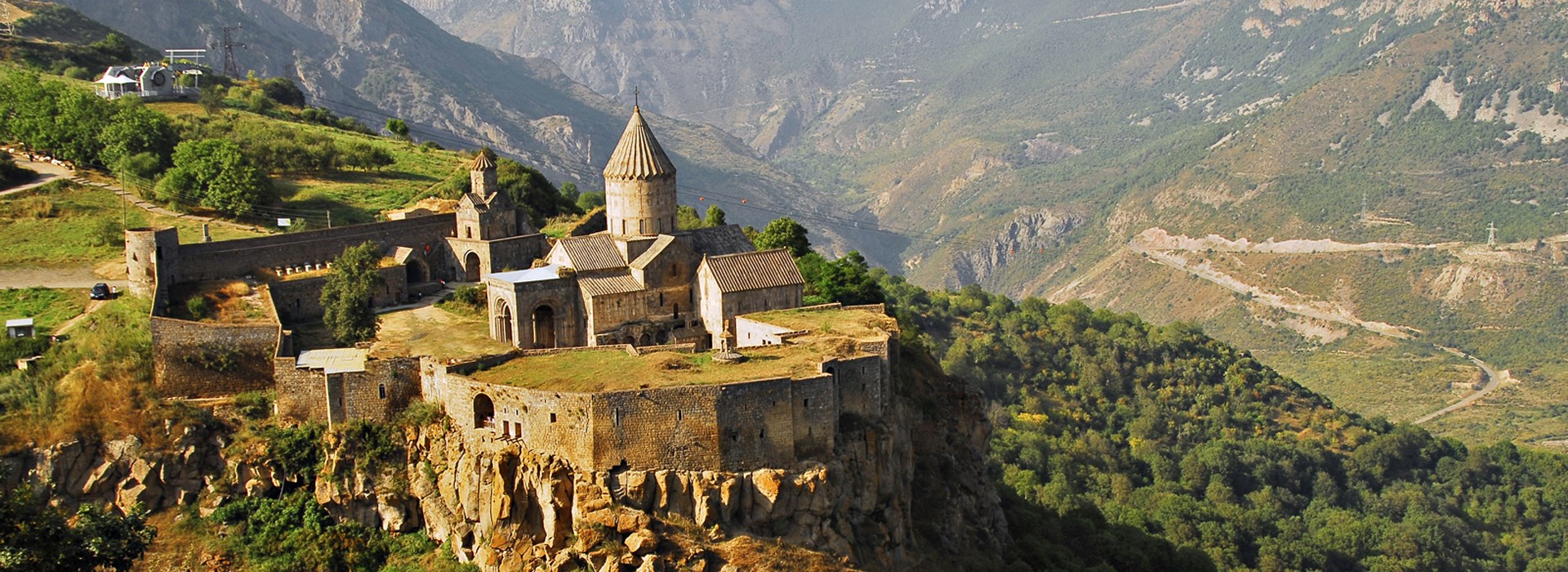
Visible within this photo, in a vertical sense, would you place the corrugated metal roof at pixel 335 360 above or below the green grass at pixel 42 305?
below

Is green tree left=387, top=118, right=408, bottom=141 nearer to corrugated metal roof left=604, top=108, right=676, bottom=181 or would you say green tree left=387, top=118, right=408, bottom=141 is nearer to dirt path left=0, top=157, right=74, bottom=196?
dirt path left=0, top=157, right=74, bottom=196

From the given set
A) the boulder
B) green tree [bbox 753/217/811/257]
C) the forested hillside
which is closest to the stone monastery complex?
the boulder

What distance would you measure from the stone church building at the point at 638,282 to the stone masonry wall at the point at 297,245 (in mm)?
8703

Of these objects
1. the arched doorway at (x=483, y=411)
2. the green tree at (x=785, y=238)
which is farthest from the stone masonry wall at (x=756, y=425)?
the green tree at (x=785, y=238)

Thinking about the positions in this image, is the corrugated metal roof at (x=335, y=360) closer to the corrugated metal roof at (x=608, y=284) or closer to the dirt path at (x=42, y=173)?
the corrugated metal roof at (x=608, y=284)

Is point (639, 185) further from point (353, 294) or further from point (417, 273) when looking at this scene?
point (417, 273)

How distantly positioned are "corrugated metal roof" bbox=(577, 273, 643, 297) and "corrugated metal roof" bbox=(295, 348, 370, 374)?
7.98m

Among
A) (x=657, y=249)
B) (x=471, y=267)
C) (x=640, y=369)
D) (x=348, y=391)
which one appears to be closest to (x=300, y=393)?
(x=348, y=391)

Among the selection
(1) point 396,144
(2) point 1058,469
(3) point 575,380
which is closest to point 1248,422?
(2) point 1058,469

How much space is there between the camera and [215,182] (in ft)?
217

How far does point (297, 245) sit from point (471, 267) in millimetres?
7175

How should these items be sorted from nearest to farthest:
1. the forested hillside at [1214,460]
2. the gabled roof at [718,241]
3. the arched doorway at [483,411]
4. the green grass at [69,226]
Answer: the arched doorway at [483,411] → the gabled roof at [718,241] → the green grass at [69,226] → the forested hillside at [1214,460]

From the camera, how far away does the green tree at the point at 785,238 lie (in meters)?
67.8

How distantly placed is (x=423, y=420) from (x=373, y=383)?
2116mm
